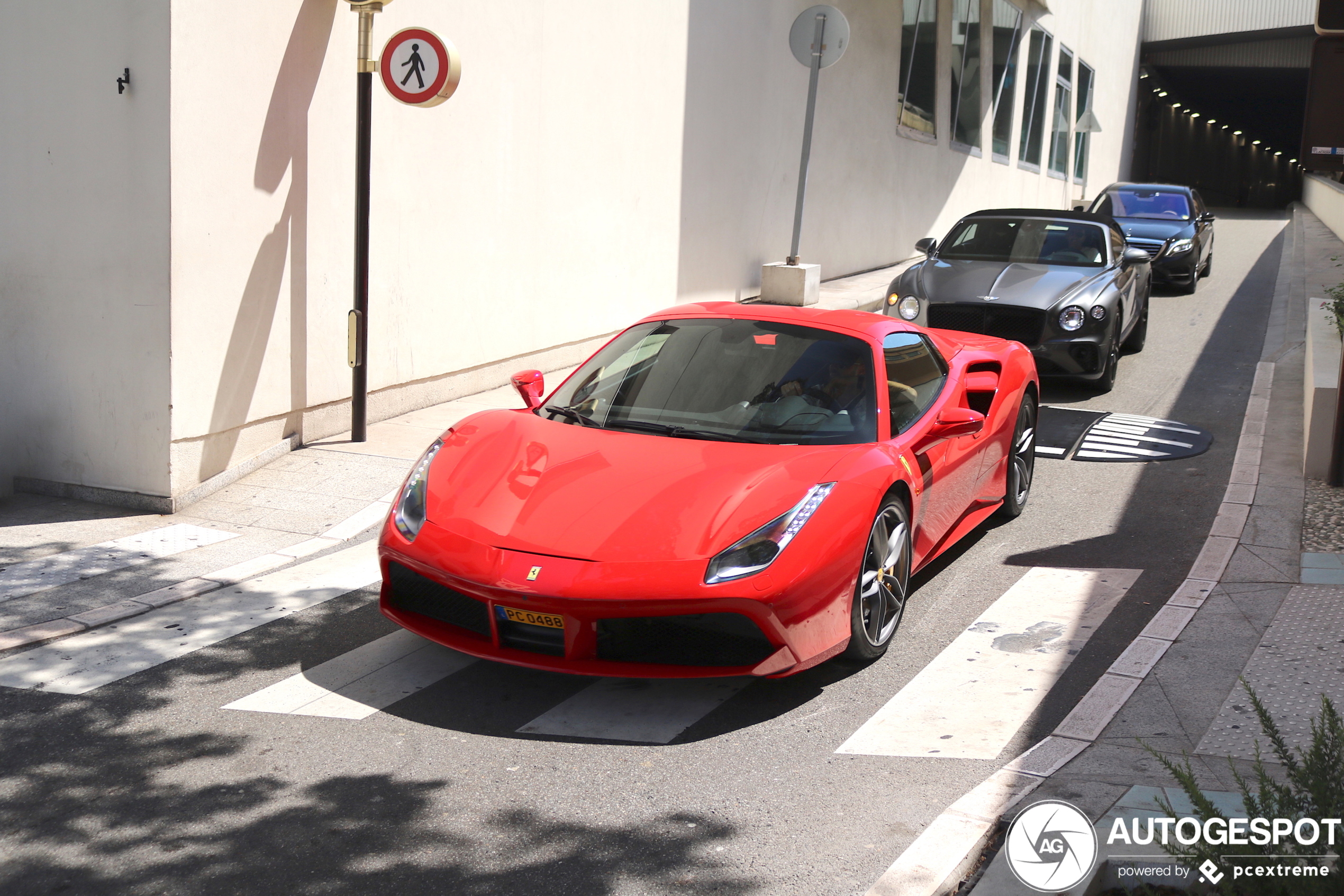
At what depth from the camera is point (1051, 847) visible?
333cm

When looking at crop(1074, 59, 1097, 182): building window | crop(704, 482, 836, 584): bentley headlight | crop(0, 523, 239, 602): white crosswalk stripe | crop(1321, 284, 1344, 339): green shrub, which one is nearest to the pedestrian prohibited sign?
crop(0, 523, 239, 602): white crosswalk stripe

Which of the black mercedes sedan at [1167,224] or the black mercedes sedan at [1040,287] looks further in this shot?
the black mercedes sedan at [1167,224]

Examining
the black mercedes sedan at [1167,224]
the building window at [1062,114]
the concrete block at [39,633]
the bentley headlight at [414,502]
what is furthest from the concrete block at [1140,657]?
the building window at [1062,114]

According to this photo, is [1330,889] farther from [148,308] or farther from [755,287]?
[755,287]

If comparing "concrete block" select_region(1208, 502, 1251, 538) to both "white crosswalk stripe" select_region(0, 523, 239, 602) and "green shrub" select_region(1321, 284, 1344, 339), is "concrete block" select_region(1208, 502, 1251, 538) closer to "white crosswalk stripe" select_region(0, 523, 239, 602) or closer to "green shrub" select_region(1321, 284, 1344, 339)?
"green shrub" select_region(1321, 284, 1344, 339)

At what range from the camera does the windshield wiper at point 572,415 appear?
5.35 meters

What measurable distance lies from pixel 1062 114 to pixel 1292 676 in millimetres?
29056

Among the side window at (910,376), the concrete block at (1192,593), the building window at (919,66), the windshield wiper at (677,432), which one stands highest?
the building window at (919,66)

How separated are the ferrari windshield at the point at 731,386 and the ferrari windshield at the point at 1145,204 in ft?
47.9

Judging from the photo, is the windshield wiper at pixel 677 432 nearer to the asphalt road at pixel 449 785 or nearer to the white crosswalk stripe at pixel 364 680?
the asphalt road at pixel 449 785

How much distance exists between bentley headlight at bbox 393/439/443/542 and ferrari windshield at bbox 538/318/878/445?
0.69 m

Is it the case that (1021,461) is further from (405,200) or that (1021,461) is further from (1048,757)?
(405,200)

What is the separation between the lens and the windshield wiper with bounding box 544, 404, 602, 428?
17.5ft

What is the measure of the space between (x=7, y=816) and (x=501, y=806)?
54.9 inches
